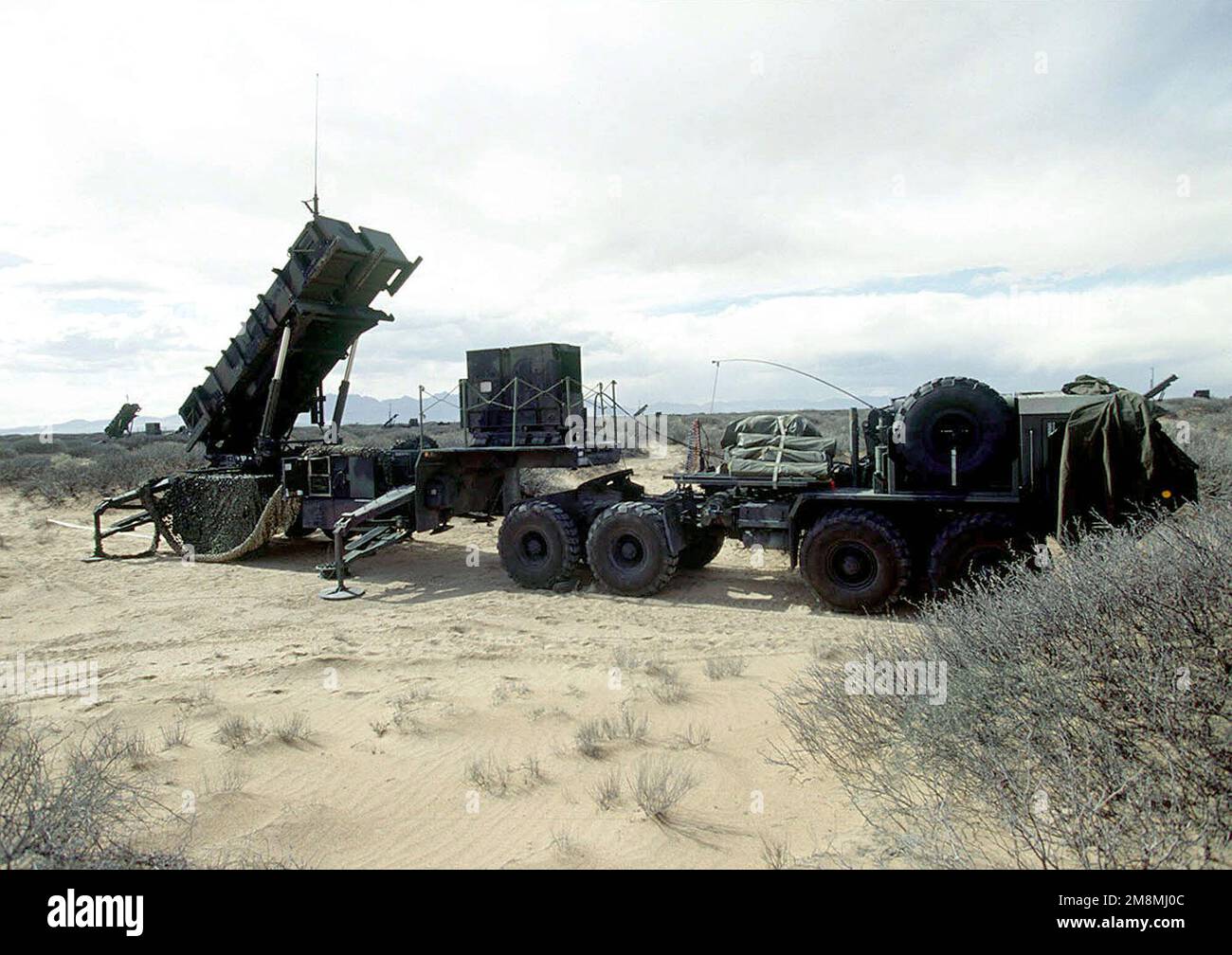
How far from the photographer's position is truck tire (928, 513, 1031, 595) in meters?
8.24

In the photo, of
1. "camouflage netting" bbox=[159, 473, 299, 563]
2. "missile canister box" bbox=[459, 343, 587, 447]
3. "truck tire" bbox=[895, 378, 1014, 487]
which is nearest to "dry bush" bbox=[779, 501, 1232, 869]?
"truck tire" bbox=[895, 378, 1014, 487]

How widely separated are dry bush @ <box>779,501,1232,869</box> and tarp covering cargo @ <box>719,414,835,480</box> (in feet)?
15.5

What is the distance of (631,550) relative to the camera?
10188 millimetres

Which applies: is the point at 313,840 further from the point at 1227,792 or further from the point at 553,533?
the point at 553,533

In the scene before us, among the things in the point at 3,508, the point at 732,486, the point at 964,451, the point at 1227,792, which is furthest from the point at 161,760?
the point at 3,508

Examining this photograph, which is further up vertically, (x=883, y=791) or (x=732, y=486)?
(x=732, y=486)

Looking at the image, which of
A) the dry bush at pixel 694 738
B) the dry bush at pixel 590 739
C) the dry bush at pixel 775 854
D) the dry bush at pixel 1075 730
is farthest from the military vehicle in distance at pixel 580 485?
the dry bush at pixel 775 854

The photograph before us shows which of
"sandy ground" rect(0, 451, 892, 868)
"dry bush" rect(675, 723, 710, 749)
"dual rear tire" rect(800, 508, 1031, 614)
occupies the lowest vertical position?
"sandy ground" rect(0, 451, 892, 868)

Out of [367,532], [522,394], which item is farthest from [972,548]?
[367,532]

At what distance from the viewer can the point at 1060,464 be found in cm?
798

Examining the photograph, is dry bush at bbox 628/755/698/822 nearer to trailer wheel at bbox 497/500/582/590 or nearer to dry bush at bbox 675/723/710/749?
dry bush at bbox 675/723/710/749

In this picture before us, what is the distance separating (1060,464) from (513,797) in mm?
6234

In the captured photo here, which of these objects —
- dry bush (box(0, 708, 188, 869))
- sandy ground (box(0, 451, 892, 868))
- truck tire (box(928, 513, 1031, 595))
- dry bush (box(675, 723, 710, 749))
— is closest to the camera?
dry bush (box(0, 708, 188, 869))
